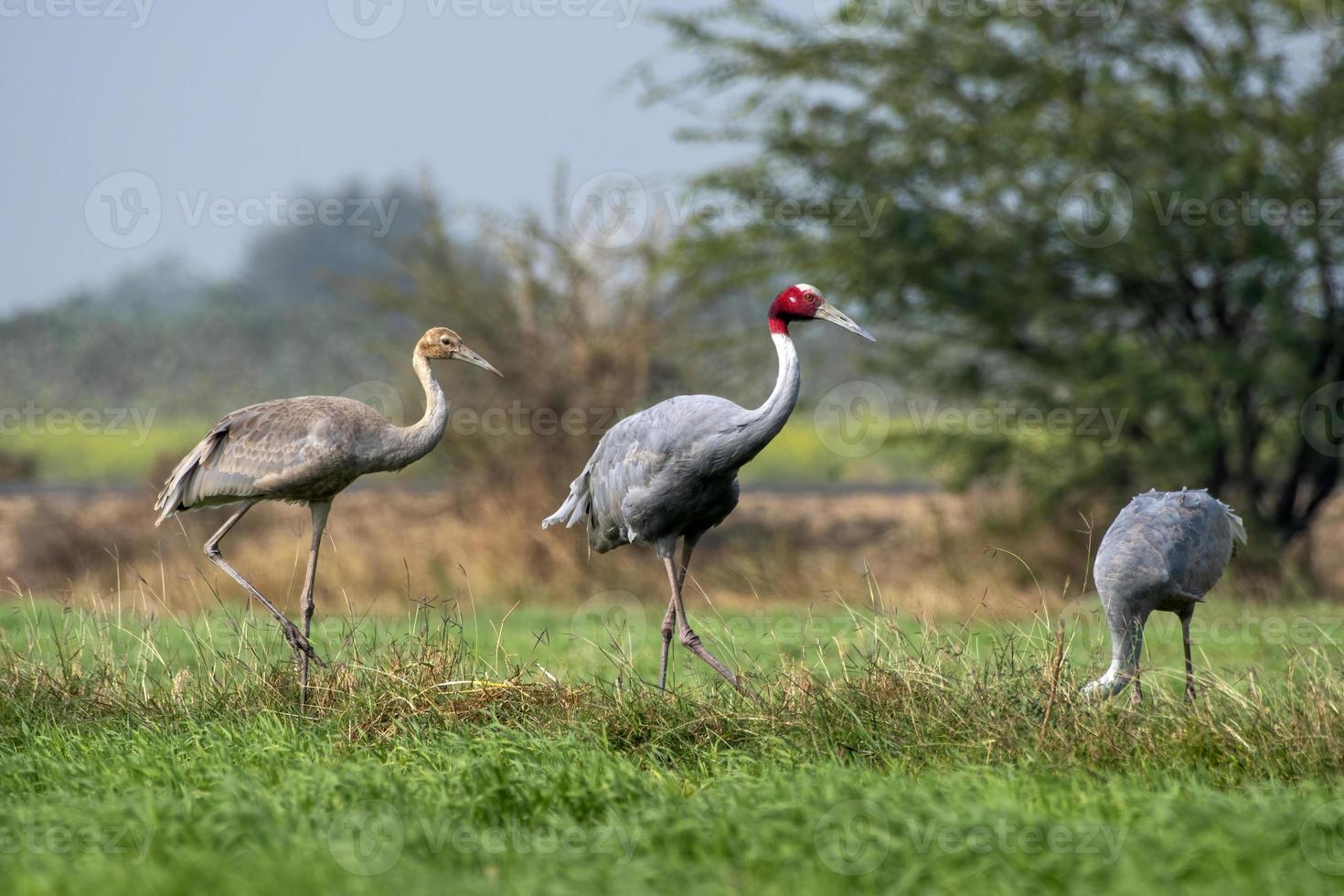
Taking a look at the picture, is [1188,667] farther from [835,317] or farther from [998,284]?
[998,284]

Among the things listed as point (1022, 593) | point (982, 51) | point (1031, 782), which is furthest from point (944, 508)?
point (1031, 782)

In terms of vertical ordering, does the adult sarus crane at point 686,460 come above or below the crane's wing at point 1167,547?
above

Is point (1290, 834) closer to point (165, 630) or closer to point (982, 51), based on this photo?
point (165, 630)

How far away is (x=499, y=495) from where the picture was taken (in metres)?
15.1

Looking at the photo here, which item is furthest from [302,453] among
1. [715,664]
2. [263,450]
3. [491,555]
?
[491,555]

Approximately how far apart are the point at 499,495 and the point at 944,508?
5415 mm
